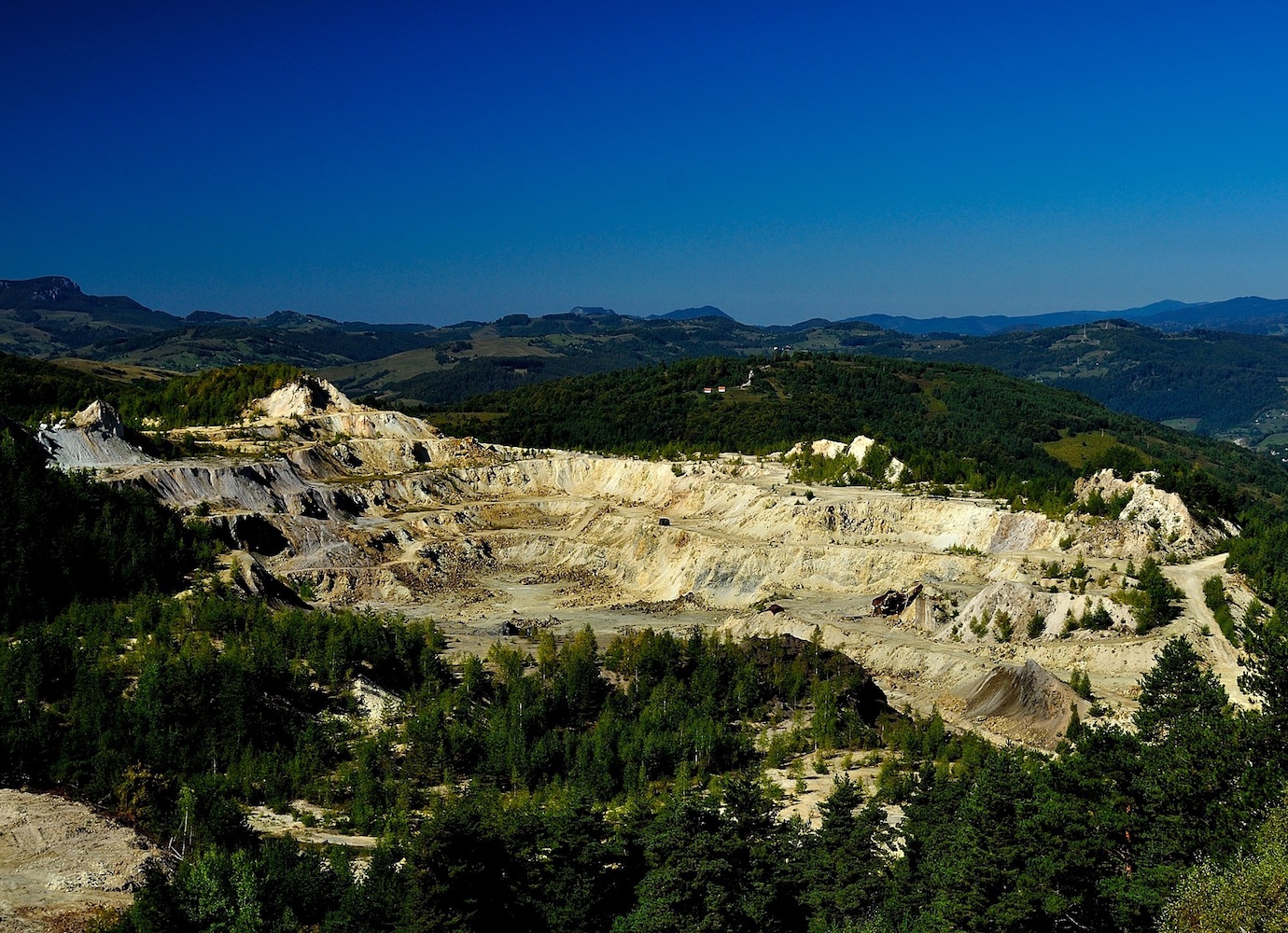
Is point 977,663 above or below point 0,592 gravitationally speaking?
below

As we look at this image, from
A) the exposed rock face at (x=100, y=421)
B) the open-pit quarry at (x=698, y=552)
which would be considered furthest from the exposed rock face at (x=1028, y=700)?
the exposed rock face at (x=100, y=421)

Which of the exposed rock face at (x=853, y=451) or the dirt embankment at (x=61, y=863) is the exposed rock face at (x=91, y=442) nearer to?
the dirt embankment at (x=61, y=863)

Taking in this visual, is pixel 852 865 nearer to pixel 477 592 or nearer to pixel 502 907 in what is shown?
pixel 502 907

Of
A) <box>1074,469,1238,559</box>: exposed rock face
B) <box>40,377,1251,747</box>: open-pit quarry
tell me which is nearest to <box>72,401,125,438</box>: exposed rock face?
<box>40,377,1251,747</box>: open-pit quarry

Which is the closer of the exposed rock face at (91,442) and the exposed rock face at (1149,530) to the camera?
the exposed rock face at (1149,530)

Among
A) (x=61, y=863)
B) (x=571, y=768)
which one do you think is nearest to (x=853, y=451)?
(x=571, y=768)

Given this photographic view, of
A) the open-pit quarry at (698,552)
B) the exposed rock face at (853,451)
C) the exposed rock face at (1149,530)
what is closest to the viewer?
the open-pit quarry at (698,552)

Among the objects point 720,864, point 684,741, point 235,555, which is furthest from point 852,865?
point 235,555
